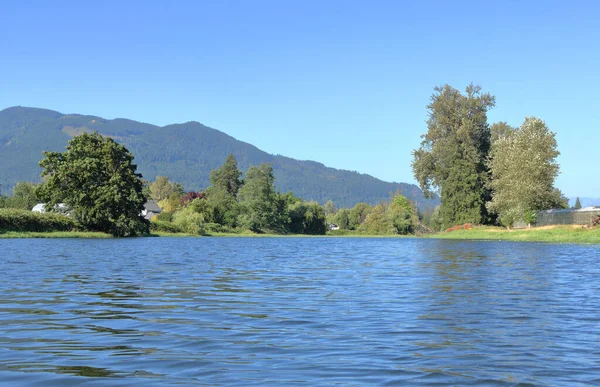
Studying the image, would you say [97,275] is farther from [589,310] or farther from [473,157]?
[473,157]

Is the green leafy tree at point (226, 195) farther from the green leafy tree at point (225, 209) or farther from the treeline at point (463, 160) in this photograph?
the treeline at point (463, 160)

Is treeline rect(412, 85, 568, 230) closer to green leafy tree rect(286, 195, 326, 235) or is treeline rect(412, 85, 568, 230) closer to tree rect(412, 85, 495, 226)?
tree rect(412, 85, 495, 226)

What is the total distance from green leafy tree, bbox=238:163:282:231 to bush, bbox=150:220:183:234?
2706cm

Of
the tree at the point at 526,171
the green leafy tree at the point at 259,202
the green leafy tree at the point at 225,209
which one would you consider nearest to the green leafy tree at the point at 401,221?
the green leafy tree at the point at 259,202

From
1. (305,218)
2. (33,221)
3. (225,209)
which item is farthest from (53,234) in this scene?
(305,218)

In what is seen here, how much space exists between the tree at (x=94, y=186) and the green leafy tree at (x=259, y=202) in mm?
53685

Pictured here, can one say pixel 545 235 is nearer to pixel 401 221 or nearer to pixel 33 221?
pixel 33 221

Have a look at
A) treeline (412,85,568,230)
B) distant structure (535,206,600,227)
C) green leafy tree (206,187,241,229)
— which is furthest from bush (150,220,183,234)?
distant structure (535,206,600,227)

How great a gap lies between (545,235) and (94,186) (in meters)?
51.7

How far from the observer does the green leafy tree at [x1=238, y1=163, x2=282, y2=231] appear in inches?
5344

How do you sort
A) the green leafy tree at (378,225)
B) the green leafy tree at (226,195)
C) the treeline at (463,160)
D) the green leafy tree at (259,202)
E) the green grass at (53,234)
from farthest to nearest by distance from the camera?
1. the green leafy tree at (378,225)
2. the green leafy tree at (259,202)
3. the green leafy tree at (226,195)
4. the treeline at (463,160)
5. the green grass at (53,234)

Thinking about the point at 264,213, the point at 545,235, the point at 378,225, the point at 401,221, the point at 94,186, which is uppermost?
the point at 94,186

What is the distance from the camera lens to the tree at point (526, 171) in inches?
3036

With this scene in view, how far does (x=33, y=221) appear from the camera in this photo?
72.5 meters
